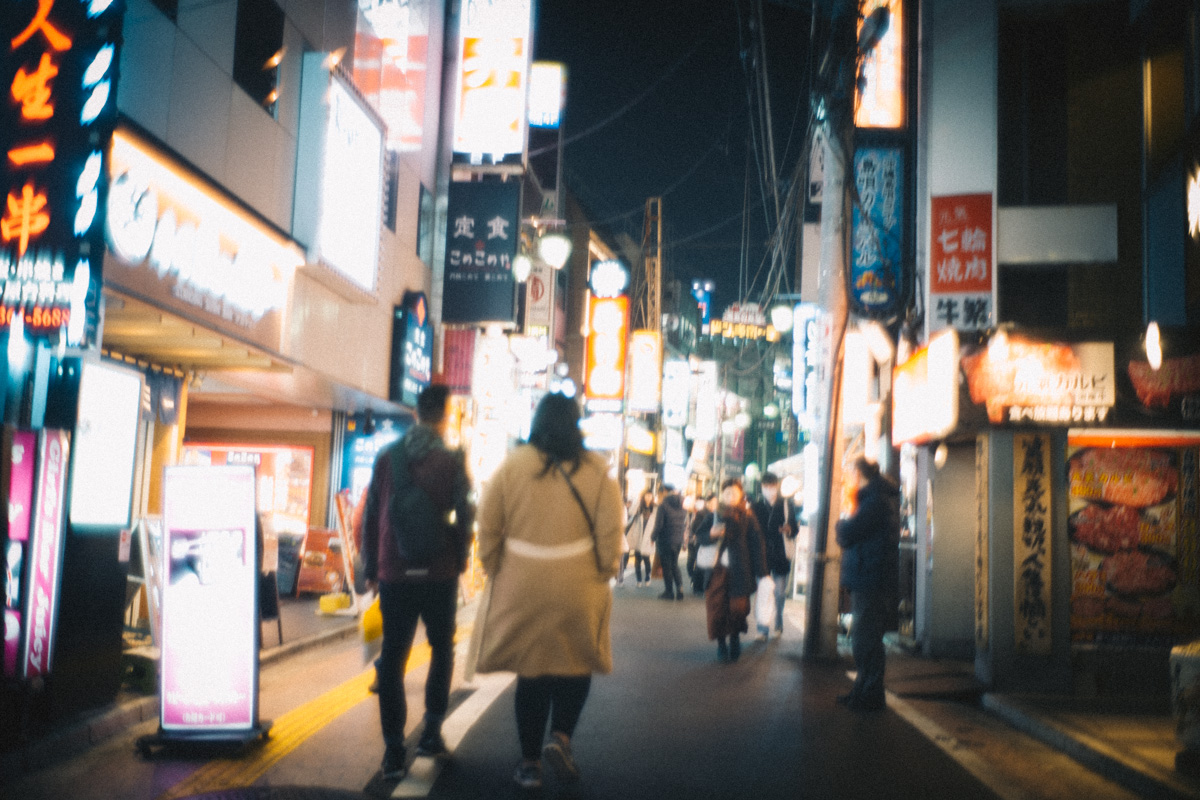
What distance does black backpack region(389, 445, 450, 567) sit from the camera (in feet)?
17.4

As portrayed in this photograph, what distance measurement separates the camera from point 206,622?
5812 millimetres

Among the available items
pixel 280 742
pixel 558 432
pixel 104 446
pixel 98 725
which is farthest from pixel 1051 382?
pixel 98 725

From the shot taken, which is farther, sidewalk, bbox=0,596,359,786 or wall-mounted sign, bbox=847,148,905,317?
wall-mounted sign, bbox=847,148,905,317

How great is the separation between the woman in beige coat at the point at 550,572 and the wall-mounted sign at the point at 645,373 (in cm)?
3231

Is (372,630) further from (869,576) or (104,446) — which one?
(869,576)

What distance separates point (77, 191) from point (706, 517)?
41.3 feet

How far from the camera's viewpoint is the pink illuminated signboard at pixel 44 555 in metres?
6.00

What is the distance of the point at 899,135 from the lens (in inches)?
512

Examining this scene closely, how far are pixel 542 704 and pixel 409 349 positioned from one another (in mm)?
13775

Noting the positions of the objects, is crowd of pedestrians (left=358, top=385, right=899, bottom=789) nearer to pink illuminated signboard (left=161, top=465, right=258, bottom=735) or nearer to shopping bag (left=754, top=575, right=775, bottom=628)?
pink illuminated signboard (left=161, top=465, right=258, bottom=735)

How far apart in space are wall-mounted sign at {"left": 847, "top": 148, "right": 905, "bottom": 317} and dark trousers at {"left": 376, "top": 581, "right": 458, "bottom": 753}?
24.4 ft

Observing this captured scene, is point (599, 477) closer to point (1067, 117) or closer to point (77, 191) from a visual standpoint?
point (77, 191)

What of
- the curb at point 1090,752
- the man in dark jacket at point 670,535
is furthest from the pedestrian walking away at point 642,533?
the curb at point 1090,752

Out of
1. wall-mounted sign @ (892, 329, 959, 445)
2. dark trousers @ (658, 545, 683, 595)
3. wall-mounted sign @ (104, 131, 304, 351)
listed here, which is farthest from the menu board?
dark trousers @ (658, 545, 683, 595)
